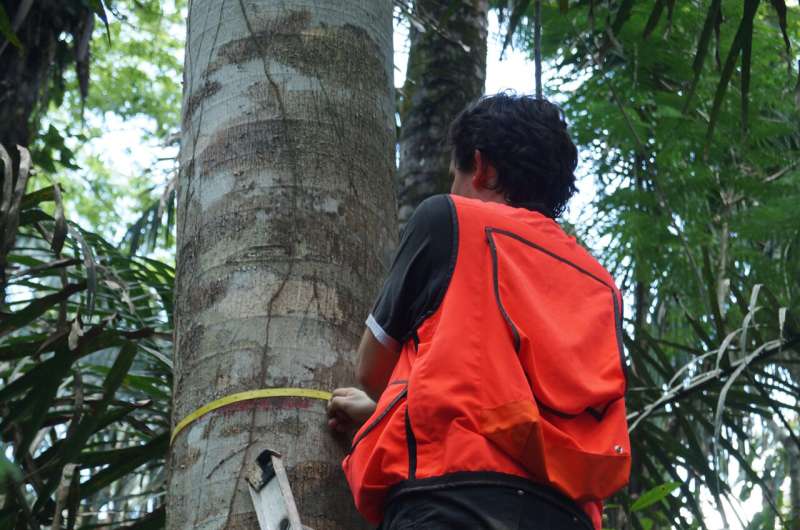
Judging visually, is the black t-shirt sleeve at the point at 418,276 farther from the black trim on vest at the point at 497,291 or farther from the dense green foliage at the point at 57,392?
the dense green foliage at the point at 57,392

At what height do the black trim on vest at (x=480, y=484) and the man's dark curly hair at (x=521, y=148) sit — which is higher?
the man's dark curly hair at (x=521, y=148)

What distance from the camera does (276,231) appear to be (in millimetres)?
2215

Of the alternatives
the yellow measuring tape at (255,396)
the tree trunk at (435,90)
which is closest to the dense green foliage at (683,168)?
the tree trunk at (435,90)

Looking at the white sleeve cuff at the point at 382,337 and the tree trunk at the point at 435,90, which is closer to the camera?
the white sleeve cuff at the point at 382,337

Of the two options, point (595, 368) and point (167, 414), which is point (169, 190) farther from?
point (595, 368)

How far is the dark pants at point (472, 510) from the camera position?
180 cm

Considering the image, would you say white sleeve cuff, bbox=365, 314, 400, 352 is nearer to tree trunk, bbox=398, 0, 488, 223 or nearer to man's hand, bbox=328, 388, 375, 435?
man's hand, bbox=328, 388, 375, 435

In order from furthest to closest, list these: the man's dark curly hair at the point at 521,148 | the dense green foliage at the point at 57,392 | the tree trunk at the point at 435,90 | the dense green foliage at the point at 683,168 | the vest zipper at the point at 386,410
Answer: the dense green foliage at the point at 683,168
the tree trunk at the point at 435,90
the dense green foliage at the point at 57,392
the man's dark curly hair at the point at 521,148
the vest zipper at the point at 386,410

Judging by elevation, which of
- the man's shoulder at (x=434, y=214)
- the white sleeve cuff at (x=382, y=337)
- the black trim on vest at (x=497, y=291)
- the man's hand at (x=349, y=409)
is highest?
the man's shoulder at (x=434, y=214)

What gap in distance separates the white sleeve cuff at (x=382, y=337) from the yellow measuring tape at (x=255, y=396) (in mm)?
144

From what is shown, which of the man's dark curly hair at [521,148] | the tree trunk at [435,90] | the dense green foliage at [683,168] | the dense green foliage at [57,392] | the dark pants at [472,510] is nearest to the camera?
the dark pants at [472,510]

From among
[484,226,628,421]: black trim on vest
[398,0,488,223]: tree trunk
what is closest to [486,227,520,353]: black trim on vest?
[484,226,628,421]: black trim on vest

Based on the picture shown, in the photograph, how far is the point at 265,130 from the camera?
230cm

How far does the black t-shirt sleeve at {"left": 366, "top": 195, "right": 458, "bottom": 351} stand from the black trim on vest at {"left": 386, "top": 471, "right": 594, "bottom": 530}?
312 mm
